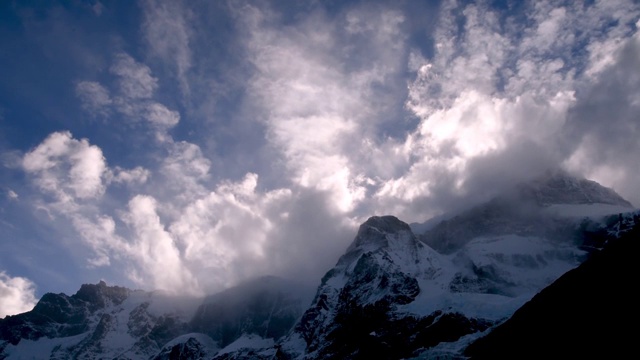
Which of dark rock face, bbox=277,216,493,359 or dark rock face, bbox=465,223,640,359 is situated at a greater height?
dark rock face, bbox=277,216,493,359

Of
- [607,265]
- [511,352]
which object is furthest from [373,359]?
[607,265]

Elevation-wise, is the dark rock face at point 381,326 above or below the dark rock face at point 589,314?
above

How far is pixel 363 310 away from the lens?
17725 cm

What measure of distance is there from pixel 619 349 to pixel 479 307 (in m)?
87.9

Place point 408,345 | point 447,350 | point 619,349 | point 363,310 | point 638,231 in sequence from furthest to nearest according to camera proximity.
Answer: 1. point 363,310
2. point 408,345
3. point 447,350
4. point 638,231
5. point 619,349

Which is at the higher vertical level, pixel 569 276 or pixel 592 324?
pixel 569 276

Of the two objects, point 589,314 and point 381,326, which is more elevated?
point 381,326

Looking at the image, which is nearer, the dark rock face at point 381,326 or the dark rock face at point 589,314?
the dark rock face at point 589,314

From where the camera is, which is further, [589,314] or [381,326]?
[381,326]

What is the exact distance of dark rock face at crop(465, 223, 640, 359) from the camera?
57.0m

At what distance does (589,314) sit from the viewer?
208 ft

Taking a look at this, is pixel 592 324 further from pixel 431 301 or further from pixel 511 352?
pixel 431 301

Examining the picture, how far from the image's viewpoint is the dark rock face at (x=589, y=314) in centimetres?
5700

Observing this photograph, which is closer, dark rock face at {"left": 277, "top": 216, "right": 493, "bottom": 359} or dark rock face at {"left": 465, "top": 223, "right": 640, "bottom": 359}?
dark rock face at {"left": 465, "top": 223, "right": 640, "bottom": 359}
